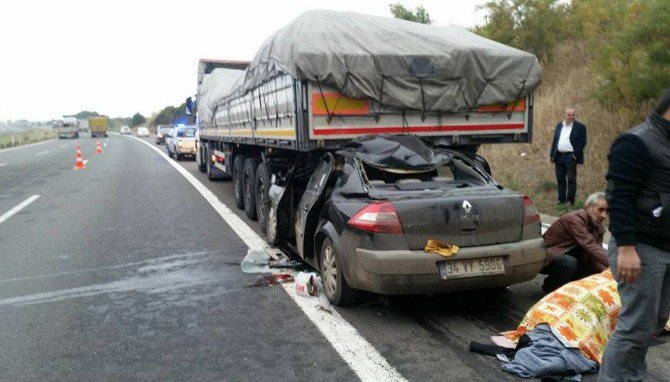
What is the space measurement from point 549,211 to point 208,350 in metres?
6.78

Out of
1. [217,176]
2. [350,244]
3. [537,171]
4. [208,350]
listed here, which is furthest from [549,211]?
[217,176]

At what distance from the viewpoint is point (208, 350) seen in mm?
4078

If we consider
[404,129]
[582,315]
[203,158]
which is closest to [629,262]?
[582,315]

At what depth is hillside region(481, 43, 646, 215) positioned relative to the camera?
10727mm

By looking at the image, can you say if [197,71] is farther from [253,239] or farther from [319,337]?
[319,337]

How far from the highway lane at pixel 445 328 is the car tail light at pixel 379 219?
776mm

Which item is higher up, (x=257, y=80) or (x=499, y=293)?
(x=257, y=80)

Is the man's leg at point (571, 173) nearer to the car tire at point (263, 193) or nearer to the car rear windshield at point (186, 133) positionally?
the car tire at point (263, 193)

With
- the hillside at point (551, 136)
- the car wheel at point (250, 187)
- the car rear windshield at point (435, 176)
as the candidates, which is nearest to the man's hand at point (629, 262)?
the car rear windshield at point (435, 176)

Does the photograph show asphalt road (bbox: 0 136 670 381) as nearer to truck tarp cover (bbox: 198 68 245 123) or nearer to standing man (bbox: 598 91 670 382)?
standing man (bbox: 598 91 670 382)

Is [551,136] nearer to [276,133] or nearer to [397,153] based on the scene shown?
[276,133]

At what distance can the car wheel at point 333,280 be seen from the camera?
473 cm

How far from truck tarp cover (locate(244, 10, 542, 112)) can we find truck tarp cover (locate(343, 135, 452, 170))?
76 cm

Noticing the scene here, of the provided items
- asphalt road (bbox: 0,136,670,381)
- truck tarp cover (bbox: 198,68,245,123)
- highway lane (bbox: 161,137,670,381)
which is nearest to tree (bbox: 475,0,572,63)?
truck tarp cover (bbox: 198,68,245,123)
